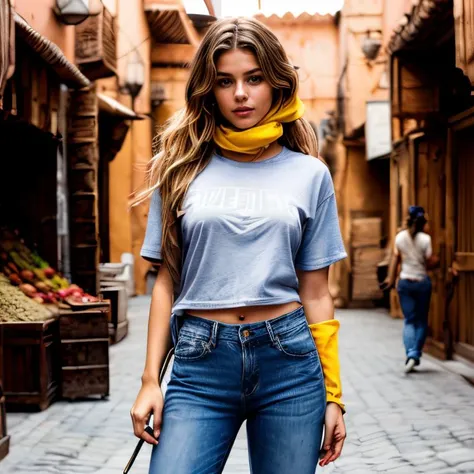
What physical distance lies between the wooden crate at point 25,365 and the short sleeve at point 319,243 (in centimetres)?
548

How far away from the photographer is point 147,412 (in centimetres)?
231

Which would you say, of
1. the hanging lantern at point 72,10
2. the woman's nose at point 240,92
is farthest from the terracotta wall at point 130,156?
the woman's nose at point 240,92

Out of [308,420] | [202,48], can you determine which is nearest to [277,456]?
[308,420]

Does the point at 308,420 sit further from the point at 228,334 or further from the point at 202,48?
the point at 202,48

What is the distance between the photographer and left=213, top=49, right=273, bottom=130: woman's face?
241 cm

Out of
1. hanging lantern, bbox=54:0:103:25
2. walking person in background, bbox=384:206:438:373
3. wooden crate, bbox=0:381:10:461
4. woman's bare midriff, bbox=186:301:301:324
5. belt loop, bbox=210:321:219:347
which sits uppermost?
hanging lantern, bbox=54:0:103:25

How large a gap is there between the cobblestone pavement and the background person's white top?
1094 mm

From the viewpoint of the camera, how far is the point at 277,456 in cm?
232

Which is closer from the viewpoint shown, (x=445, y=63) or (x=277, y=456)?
(x=277, y=456)

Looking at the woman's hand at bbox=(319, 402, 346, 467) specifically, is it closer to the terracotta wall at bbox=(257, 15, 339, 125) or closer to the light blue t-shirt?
the light blue t-shirt

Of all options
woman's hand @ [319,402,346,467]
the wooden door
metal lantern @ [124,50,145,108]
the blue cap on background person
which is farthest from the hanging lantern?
metal lantern @ [124,50,145,108]

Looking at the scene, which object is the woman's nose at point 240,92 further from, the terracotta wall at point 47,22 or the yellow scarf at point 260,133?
the terracotta wall at point 47,22

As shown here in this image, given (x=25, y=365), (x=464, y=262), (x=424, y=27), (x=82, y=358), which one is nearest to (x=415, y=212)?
(x=464, y=262)

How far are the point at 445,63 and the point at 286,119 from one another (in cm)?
968
